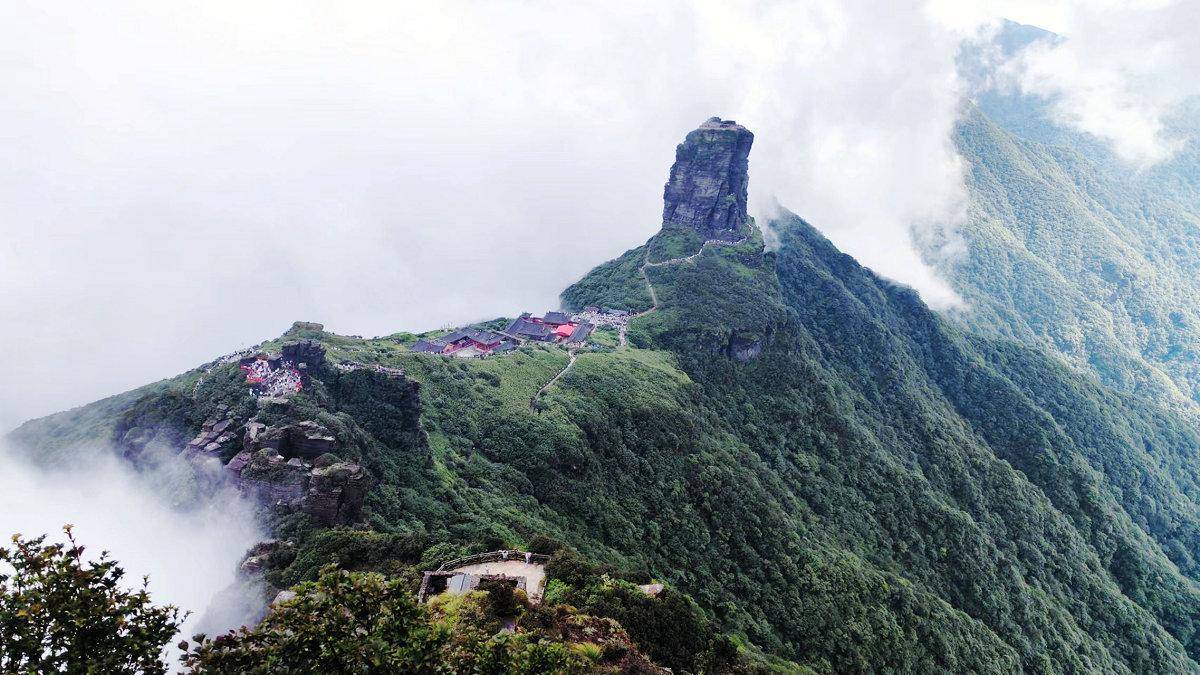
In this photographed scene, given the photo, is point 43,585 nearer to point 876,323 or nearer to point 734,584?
point 734,584

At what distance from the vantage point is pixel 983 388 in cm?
14975

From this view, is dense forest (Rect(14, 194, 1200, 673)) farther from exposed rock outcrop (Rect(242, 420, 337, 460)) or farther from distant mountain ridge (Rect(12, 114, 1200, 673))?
exposed rock outcrop (Rect(242, 420, 337, 460))

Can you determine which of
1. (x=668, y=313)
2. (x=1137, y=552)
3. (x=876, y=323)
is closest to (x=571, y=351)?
(x=668, y=313)

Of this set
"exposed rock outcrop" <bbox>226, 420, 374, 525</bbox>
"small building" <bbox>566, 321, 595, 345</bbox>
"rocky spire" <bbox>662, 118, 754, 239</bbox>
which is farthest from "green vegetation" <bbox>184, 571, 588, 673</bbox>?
"rocky spire" <bbox>662, 118, 754, 239</bbox>

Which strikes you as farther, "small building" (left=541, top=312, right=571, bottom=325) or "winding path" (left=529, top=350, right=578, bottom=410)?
"small building" (left=541, top=312, right=571, bottom=325)

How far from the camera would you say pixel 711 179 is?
137125 mm

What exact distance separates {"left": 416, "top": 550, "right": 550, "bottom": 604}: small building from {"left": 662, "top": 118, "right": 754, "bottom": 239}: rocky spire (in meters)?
104

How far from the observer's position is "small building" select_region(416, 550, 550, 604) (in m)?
38.2

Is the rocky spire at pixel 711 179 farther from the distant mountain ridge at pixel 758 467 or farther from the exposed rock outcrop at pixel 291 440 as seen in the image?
Answer: the exposed rock outcrop at pixel 291 440

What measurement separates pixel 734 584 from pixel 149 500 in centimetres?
4961

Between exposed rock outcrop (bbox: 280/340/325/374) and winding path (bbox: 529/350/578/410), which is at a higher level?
winding path (bbox: 529/350/578/410)

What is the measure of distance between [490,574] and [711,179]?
363 ft

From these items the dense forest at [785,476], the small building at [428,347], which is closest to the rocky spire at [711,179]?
the dense forest at [785,476]

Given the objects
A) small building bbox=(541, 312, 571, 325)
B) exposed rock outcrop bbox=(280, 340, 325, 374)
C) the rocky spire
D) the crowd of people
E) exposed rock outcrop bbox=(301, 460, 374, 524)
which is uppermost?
the rocky spire
